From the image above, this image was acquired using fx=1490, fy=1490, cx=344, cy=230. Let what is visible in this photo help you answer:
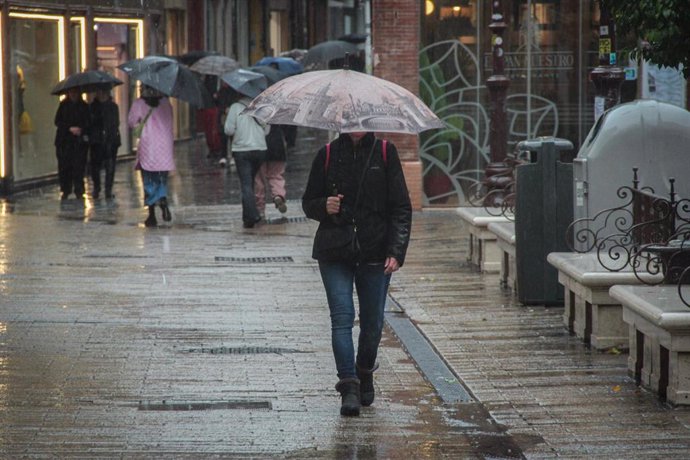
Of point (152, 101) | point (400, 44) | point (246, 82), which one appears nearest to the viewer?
point (152, 101)

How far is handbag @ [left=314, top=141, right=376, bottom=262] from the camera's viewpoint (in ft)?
27.1

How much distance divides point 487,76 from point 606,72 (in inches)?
297

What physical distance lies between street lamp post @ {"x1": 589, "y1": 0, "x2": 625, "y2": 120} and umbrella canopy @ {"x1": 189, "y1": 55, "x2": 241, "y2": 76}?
19.0 m

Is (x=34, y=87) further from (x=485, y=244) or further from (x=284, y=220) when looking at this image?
(x=485, y=244)

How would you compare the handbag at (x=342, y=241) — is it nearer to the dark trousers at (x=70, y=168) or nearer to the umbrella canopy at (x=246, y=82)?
the umbrella canopy at (x=246, y=82)

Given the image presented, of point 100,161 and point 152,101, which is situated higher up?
point 152,101

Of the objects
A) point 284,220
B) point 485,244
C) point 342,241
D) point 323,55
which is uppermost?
point 323,55

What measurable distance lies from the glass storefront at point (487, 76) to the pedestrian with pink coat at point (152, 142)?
12.8 feet

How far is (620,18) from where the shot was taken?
926 cm

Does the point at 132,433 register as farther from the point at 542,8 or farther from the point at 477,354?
the point at 542,8

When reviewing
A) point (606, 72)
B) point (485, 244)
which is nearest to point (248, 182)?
point (485, 244)

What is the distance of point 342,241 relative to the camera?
8.27 metres

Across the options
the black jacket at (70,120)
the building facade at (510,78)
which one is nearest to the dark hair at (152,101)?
the building facade at (510,78)

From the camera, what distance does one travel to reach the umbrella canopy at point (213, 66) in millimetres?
31922
